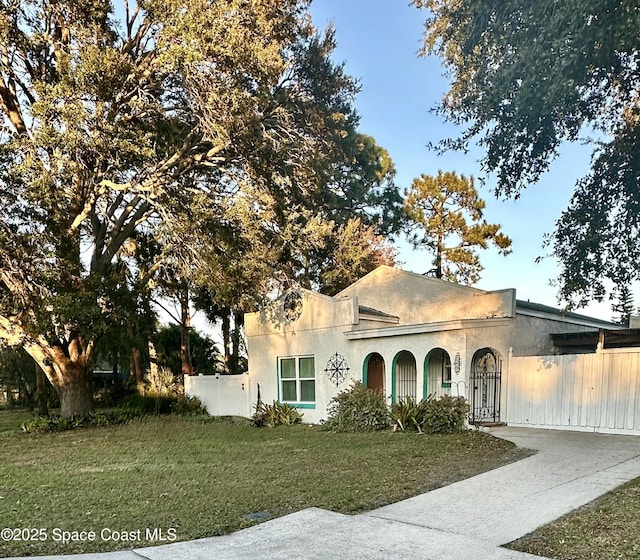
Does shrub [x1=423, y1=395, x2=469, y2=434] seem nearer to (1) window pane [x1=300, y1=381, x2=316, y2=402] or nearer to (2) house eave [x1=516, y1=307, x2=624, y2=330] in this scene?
(2) house eave [x1=516, y1=307, x2=624, y2=330]

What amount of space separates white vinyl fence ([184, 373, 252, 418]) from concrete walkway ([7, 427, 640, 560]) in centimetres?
1176

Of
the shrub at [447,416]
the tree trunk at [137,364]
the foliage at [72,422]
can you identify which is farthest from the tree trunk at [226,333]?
the shrub at [447,416]

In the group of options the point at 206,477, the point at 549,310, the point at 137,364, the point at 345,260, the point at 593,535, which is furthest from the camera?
the point at 137,364

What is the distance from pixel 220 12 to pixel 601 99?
8.32 metres

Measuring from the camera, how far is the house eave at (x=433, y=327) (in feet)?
39.9

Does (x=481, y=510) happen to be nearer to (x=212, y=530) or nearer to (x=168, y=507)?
(x=212, y=530)

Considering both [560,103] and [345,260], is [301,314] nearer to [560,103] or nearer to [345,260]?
[345,260]

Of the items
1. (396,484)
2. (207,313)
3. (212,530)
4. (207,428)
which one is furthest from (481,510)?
(207,313)

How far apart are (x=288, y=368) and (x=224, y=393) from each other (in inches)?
129

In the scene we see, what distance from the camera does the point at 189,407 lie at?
19344 millimetres

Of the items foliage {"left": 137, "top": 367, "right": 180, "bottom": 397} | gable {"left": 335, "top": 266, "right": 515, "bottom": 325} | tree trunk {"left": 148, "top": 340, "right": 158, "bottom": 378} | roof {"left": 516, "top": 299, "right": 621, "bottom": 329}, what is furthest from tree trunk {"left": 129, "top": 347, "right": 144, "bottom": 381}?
roof {"left": 516, "top": 299, "right": 621, "bottom": 329}

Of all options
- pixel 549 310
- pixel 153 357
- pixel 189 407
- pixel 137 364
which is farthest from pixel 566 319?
pixel 137 364

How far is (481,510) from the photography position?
564 centimetres

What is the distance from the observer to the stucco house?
41.3 feet
